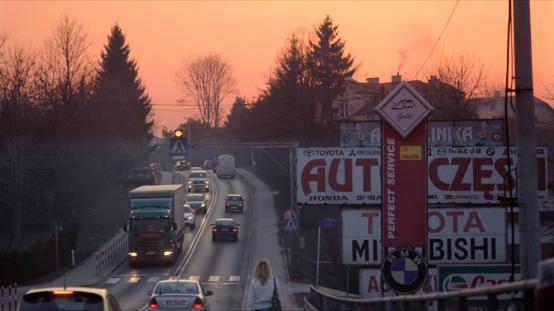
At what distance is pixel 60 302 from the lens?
11.8 m

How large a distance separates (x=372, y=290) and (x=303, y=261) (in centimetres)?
2613

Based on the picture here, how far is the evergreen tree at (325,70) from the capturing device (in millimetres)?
72625

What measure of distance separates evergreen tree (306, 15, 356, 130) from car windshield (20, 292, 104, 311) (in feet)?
195

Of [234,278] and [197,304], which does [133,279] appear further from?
[197,304]

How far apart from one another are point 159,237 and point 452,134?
1963 centimetres

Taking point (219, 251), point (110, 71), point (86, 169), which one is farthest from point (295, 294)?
point (110, 71)

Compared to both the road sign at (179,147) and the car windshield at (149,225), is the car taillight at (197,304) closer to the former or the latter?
the road sign at (179,147)

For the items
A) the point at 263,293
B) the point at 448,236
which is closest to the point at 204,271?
the point at 448,236

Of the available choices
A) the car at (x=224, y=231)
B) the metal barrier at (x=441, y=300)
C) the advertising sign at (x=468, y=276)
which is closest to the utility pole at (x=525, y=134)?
the metal barrier at (x=441, y=300)

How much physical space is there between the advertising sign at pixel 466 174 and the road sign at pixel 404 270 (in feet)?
46.0

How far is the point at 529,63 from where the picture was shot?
451 inches

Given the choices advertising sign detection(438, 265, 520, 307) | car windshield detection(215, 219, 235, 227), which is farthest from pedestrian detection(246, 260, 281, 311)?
car windshield detection(215, 219, 235, 227)

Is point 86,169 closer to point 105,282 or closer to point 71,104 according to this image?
point 71,104

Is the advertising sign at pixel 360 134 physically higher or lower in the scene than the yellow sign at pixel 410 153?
higher
